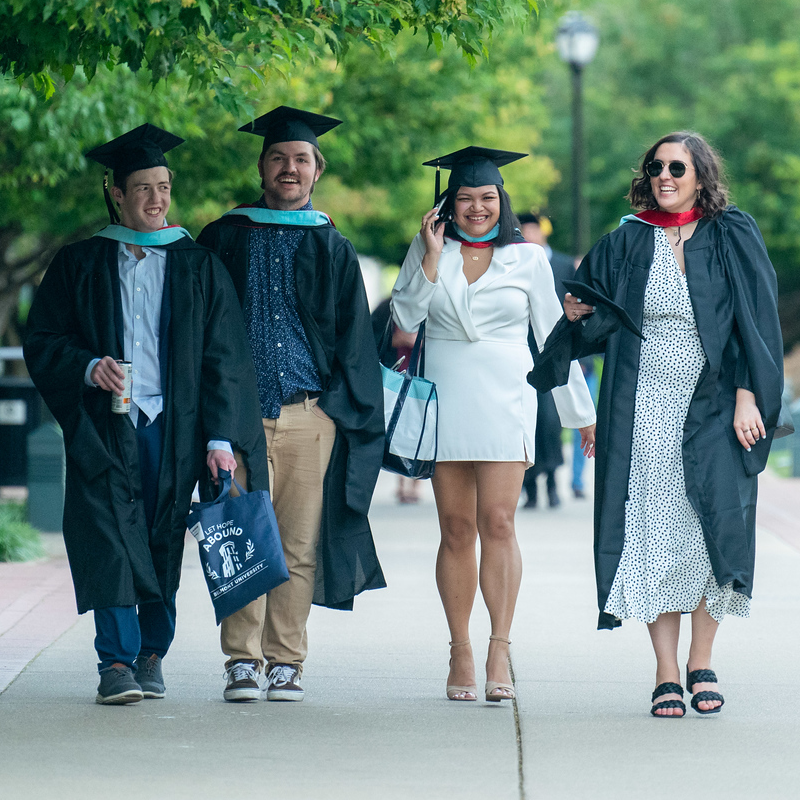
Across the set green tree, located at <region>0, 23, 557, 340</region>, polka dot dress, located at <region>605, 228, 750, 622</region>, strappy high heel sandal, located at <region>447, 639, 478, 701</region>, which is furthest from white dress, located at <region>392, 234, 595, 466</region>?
green tree, located at <region>0, 23, 557, 340</region>

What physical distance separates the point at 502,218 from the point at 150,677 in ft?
7.03

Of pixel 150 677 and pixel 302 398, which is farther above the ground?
pixel 302 398

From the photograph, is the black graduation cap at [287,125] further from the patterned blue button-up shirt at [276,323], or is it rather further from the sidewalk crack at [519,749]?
the sidewalk crack at [519,749]

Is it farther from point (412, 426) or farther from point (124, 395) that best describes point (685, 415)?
point (124, 395)

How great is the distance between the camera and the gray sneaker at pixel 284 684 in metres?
5.14

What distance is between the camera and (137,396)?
16.6 feet

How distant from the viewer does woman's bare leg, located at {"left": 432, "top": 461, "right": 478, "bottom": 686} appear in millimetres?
5273

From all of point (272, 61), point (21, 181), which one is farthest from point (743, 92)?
point (272, 61)

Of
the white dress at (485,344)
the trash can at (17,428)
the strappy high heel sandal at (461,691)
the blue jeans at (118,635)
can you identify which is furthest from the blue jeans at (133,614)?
the trash can at (17,428)

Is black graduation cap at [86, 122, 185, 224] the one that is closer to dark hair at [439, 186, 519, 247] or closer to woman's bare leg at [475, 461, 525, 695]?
dark hair at [439, 186, 519, 247]

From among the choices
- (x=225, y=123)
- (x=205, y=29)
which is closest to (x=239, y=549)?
(x=205, y=29)

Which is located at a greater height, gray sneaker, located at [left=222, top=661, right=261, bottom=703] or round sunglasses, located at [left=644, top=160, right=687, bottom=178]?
round sunglasses, located at [left=644, top=160, right=687, bottom=178]

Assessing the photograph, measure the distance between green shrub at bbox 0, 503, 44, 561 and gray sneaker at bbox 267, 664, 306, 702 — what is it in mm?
4010

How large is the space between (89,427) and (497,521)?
1504 mm
